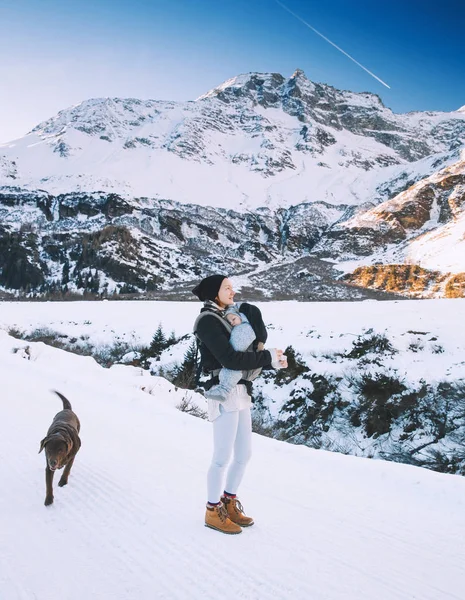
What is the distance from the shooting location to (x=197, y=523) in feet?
12.3

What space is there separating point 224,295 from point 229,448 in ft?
4.17

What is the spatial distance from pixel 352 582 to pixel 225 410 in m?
1.53

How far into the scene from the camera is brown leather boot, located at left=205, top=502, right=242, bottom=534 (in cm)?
350

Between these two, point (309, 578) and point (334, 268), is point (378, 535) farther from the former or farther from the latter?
point (334, 268)

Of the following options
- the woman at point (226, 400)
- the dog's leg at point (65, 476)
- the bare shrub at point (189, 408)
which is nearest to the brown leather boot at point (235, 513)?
the woman at point (226, 400)

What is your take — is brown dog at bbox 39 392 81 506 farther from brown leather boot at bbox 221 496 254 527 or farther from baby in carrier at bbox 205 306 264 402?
baby in carrier at bbox 205 306 264 402

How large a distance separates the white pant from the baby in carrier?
18 cm

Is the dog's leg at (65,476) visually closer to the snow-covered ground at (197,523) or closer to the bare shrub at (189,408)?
the snow-covered ground at (197,523)

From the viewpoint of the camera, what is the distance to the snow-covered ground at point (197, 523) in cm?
293

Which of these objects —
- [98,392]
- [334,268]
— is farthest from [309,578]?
[334,268]

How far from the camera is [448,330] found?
58.0 feet

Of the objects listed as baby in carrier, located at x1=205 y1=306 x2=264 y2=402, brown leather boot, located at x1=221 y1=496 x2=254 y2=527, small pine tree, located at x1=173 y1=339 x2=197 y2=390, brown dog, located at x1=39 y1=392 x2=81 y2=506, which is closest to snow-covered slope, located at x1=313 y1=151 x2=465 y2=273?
small pine tree, located at x1=173 y1=339 x2=197 y2=390

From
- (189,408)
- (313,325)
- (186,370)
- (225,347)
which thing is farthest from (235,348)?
(313,325)

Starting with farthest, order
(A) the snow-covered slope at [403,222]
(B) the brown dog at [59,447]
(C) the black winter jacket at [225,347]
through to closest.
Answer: (A) the snow-covered slope at [403,222], (B) the brown dog at [59,447], (C) the black winter jacket at [225,347]
